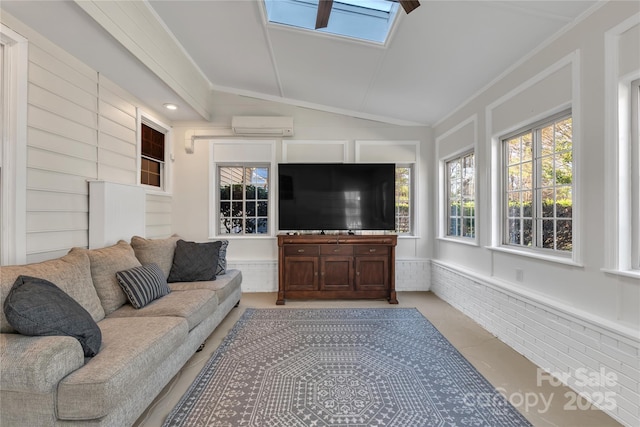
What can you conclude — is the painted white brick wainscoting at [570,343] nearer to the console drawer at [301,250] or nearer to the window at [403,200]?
the window at [403,200]

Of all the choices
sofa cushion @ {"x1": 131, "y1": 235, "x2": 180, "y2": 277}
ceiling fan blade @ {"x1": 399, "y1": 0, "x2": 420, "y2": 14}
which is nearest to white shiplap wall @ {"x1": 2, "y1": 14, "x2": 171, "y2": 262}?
sofa cushion @ {"x1": 131, "y1": 235, "x2": 180, "y2": 277}

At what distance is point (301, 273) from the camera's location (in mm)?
4102

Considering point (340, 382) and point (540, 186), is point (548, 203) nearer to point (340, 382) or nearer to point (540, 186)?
point (540, 186)

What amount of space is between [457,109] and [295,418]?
3797mm

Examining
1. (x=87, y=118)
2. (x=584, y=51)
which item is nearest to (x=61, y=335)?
(x=87, y=118)

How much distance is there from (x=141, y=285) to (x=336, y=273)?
2.35 metres

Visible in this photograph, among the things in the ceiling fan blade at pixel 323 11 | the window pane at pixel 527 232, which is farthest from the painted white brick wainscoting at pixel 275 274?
the ceiling fan blade at pixel 323 11

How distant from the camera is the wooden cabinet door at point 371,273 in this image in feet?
13.5

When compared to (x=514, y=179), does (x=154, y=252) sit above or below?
below

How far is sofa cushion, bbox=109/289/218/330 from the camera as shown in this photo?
2332 millimetres

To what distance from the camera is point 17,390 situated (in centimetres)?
134

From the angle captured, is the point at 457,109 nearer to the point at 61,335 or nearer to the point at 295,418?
the point at 295,418

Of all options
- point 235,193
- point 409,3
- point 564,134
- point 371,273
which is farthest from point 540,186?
point 235,193

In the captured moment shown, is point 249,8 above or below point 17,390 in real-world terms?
above
